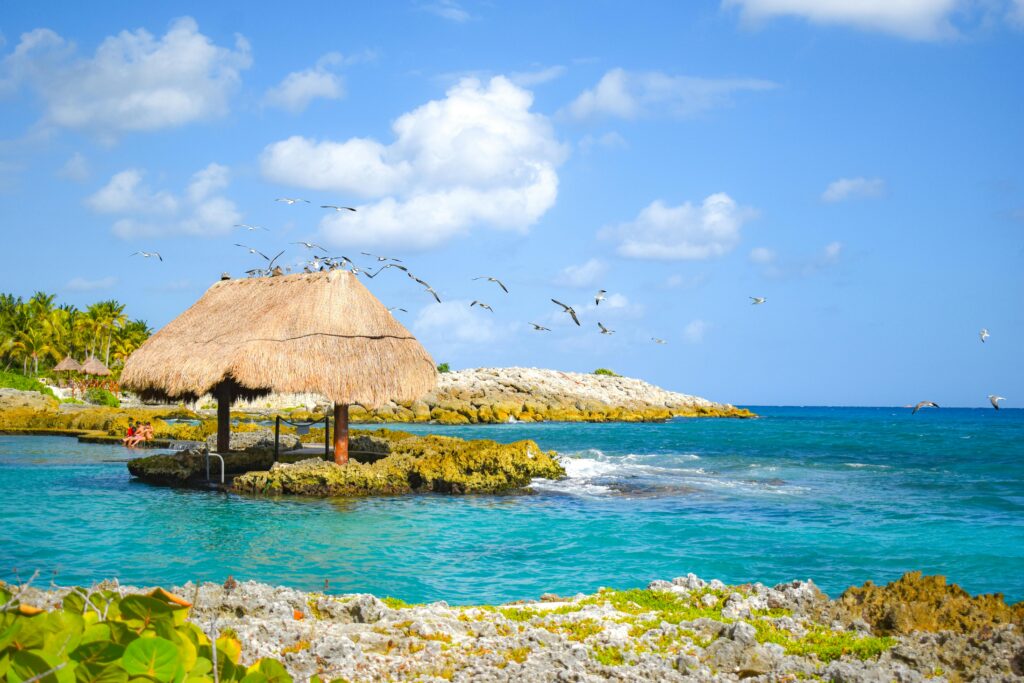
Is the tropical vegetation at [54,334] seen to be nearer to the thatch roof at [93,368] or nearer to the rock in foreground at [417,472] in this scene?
the thatch roof at [93,368]

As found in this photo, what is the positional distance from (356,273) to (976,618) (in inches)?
539

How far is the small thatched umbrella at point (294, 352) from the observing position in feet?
52.8

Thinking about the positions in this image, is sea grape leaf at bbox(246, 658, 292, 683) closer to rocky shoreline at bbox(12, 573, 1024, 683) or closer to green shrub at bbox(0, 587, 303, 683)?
green shrub at bbox(0, 587, 303, 683)

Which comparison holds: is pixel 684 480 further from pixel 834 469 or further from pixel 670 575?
pixel 670 575

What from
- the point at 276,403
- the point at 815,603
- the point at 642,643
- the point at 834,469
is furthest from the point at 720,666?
the point at 276,403

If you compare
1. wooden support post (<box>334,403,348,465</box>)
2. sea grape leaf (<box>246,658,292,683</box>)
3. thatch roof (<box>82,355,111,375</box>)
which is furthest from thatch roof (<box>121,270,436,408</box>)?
thatch roof (<box>82,355,111,375</box>)

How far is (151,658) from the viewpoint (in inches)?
79.4

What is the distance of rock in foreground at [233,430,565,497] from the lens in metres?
15.6

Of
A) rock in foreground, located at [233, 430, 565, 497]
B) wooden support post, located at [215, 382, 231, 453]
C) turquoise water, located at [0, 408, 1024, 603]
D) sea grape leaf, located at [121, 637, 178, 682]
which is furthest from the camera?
wooden support post, located at [215, 382, 231, 453]

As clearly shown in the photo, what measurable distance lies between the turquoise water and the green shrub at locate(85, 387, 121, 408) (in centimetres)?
3010

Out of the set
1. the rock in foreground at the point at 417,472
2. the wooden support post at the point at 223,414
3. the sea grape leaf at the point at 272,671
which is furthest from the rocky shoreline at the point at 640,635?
the wooden support post at the point at 223,414

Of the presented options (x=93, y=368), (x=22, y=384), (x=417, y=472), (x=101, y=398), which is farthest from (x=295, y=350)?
(x=93, y=368)

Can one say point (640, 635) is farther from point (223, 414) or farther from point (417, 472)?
point (223, 414)

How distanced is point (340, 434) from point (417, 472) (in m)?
1.67
